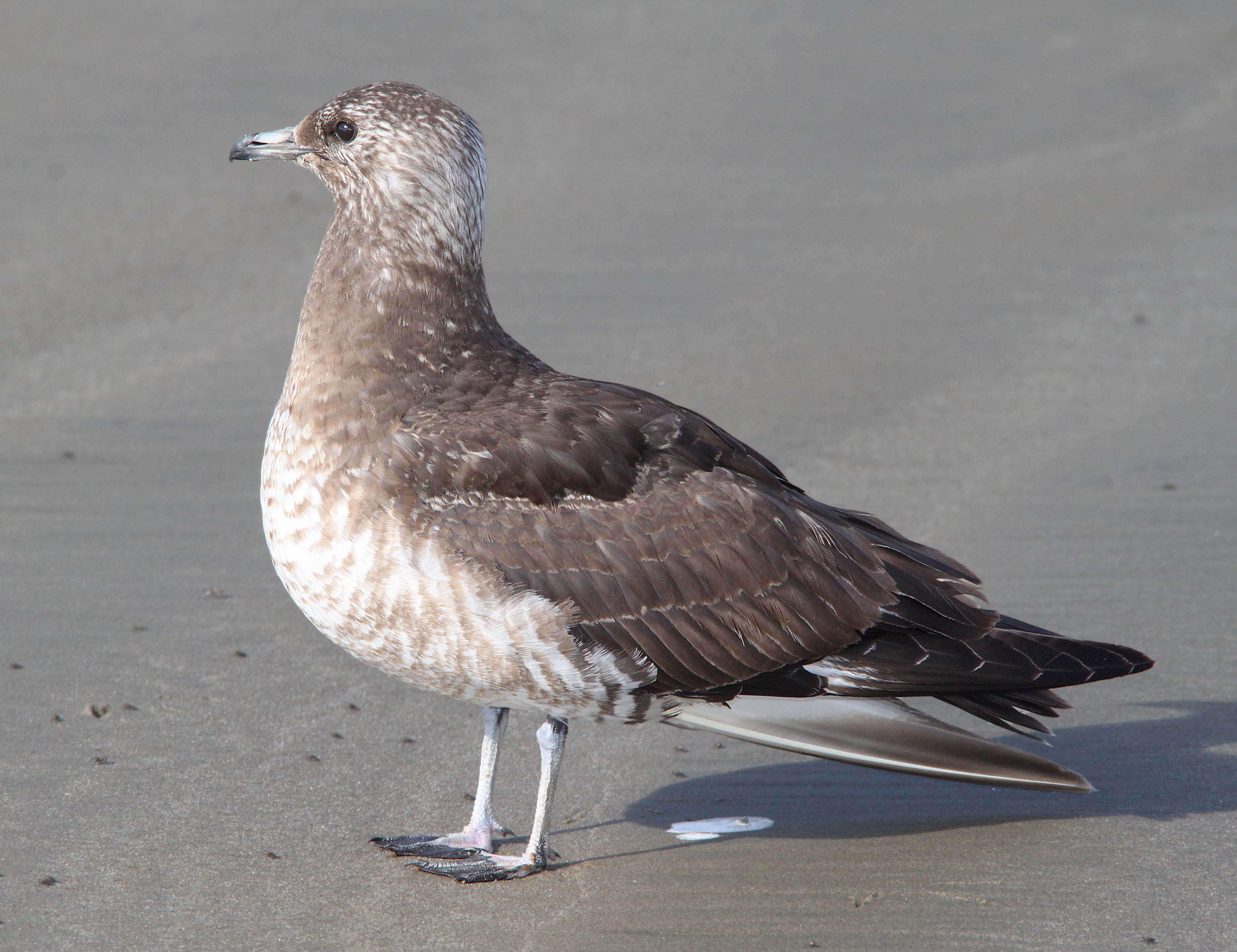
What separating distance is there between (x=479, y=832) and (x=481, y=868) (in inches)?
6.2

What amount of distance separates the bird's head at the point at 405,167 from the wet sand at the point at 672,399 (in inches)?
63.7

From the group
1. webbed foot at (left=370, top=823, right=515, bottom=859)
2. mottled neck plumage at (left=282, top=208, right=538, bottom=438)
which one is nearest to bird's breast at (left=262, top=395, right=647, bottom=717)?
mottled neck plumage at (left=282, top=208, right=538, bottom=438)

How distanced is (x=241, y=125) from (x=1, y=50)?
211 centimetres

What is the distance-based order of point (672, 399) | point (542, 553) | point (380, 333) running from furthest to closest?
point (672, 399) < point (380, 333) < point (542, 553)

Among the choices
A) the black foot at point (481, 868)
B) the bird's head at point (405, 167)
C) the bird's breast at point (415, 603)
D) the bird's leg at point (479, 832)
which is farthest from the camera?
the bird's head at point (405, 167)

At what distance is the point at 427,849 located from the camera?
14.5 ft

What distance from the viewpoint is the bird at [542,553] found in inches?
→ 165

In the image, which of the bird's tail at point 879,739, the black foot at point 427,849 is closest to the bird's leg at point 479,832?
the black foot at point 427,849

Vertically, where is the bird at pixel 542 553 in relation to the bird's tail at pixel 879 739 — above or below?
above

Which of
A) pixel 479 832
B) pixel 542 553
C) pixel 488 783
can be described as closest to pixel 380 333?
pixel 542 553

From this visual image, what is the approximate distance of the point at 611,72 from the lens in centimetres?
1206

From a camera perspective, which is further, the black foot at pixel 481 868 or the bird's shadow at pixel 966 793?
the bird's shadow at pixel 966 793

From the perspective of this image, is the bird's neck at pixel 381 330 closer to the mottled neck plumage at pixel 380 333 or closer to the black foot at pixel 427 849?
the mottled neck plumage at pixel 380 333

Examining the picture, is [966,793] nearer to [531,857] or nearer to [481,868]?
[531,857]
